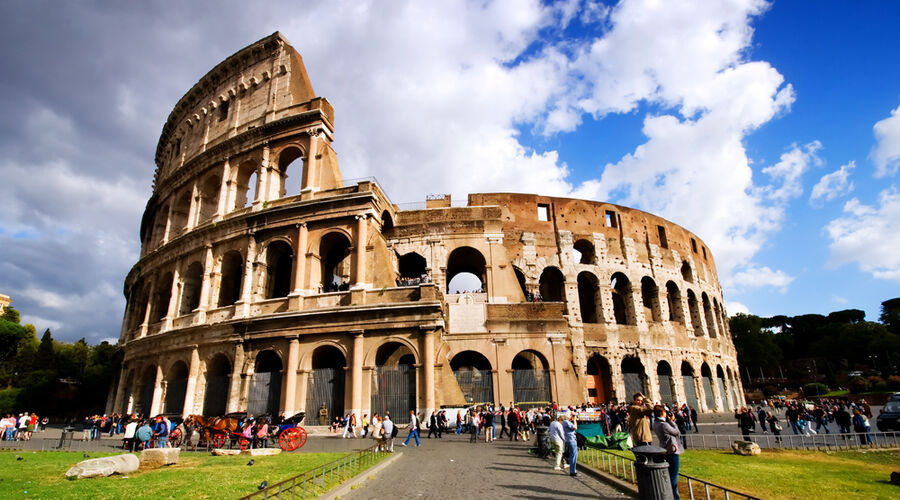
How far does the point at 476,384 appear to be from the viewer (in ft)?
71.2

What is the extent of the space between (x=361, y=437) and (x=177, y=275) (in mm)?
14477

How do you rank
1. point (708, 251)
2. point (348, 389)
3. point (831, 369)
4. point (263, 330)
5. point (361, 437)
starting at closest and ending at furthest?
point (361, 437), point (348, 389), point (263, 330), point (708, 251), point (831, 369)

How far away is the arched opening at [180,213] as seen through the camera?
27219 mm

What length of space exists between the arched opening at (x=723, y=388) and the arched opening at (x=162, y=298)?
34614mm

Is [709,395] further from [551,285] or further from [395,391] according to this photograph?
[395,391]

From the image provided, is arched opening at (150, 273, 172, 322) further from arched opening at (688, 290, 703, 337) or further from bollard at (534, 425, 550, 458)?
arched opening at (688, 290, 703, 337)

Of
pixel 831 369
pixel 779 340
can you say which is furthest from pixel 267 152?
pixel 779 340

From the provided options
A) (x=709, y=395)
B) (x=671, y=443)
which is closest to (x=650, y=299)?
(x=709, y=395)

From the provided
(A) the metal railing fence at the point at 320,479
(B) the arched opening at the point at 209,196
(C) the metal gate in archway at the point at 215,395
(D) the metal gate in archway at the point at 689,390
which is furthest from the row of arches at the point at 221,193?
(D) the metal gate in archway at the point at 689,390

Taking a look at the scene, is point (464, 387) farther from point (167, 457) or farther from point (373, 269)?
point (167, 457)

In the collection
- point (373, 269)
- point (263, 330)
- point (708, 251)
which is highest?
point (708, 251)

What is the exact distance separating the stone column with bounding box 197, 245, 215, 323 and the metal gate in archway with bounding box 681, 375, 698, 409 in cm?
2649

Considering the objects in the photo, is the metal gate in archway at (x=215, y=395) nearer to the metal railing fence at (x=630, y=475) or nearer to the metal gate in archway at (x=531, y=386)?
the metal gate in archway at (x=531, y=386)

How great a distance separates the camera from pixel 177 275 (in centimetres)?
2441
